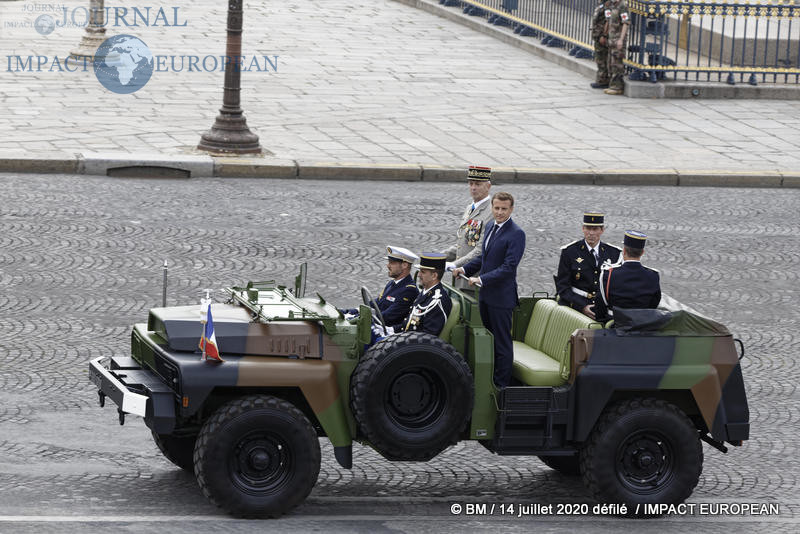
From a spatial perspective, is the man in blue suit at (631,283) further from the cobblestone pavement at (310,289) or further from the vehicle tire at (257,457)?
the vehicle tire at (257,457)

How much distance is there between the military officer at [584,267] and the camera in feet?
29.1

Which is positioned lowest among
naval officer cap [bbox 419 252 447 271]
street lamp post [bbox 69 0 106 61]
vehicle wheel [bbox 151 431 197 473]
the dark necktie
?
vehicle wheel [bbox 151 431 197 473]

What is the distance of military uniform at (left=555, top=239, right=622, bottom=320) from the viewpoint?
8.91 m

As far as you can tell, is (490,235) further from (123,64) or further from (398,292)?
(123,64)

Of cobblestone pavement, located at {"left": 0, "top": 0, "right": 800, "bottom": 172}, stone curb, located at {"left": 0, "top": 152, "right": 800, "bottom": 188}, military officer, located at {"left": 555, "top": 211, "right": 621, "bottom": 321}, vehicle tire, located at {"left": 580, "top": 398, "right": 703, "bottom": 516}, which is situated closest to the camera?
vehicle tire, located at {"left": 580, "top": 398, "right": 703, "bottom": 516}

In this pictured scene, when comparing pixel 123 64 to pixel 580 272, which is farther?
pixel 123 64

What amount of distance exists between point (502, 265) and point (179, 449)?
7.49 ft

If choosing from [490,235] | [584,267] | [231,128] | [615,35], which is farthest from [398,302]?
[615,35]

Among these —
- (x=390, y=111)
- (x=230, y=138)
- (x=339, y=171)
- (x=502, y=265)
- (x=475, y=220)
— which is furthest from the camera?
(x=390, y=111)

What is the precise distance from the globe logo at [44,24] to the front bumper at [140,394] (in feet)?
68.4

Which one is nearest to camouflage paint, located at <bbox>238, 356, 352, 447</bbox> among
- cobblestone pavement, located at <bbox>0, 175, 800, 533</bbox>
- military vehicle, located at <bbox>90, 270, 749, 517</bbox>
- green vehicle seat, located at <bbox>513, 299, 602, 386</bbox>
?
military vehicle, located at <bbox>90, 270, 749, 517</bbox>

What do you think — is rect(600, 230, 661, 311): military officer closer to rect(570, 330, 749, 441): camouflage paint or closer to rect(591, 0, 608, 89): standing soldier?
rect(570, 330, 749, 441): camouflage paint

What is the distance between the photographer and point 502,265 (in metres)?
8.61

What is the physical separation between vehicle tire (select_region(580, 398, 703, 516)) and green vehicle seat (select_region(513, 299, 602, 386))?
1.36 ft
